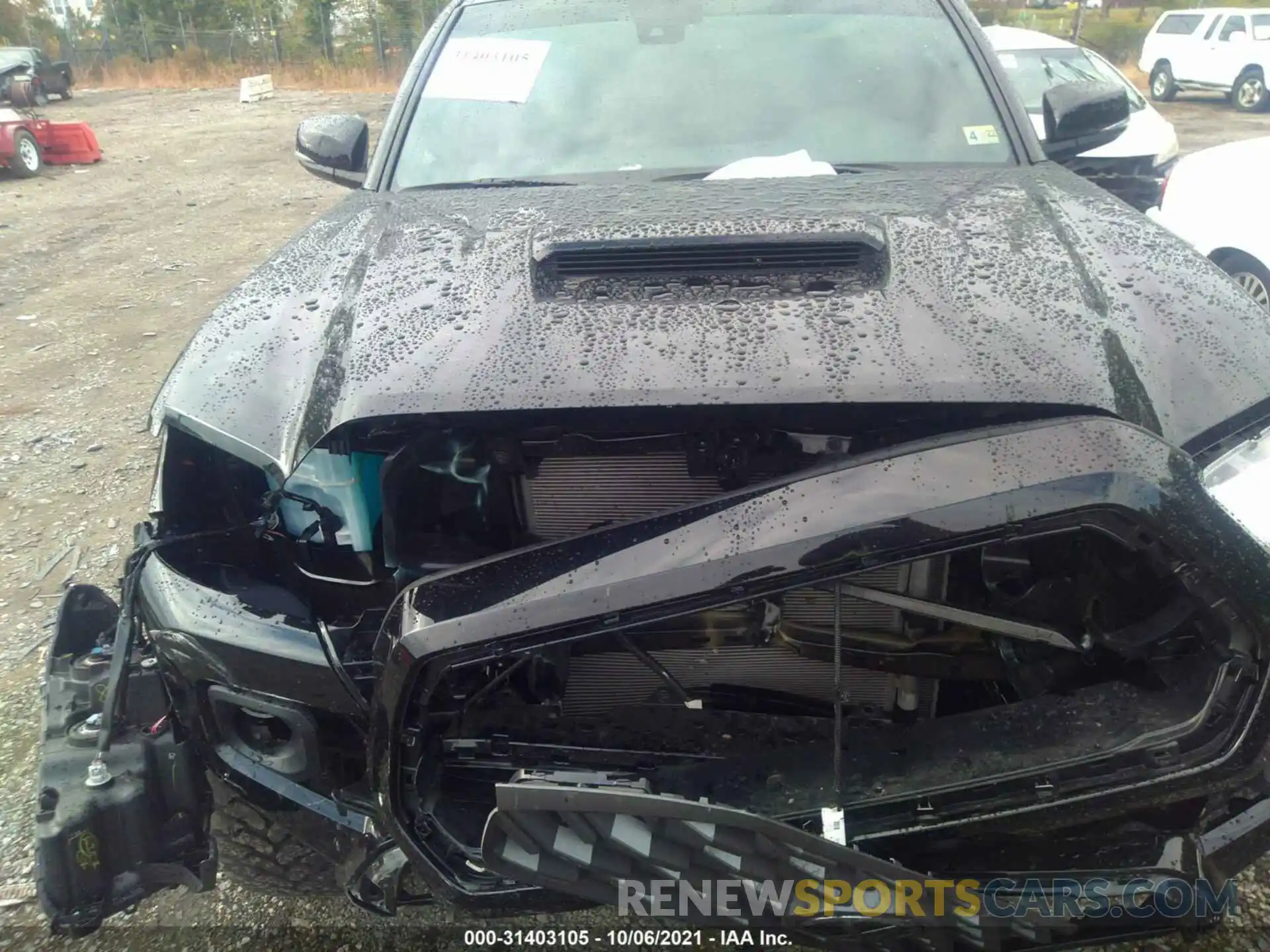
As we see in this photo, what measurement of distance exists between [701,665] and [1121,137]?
19.2 feet

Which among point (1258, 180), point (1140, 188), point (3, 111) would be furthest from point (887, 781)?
point (3, 111)

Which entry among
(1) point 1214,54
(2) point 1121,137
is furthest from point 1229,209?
(1) point 1214,54

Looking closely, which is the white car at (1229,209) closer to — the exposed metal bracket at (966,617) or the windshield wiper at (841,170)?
the windshield wiper at (841,170)

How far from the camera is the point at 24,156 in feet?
37.8

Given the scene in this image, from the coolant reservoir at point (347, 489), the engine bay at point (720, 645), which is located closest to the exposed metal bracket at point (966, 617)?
the engine bay at point (720, 645)

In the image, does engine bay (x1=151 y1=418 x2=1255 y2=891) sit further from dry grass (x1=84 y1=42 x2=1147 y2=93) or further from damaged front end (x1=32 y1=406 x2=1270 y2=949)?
dry grass (x1=84 y1=42 x2=1147 y2=93)

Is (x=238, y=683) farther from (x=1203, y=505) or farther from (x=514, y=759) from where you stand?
(x=1203, y=505)

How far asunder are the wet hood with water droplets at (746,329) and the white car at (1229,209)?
2409 millimetres

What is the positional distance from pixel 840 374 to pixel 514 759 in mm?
803

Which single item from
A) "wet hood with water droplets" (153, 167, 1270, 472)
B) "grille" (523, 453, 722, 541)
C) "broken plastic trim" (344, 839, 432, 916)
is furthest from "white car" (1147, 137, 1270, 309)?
"broken plastic trim" (344, 839, 432, 916)

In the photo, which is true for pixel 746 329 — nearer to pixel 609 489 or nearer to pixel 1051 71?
pixel 609 489

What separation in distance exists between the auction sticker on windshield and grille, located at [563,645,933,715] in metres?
1.76

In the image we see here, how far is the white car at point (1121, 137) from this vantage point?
6840mm

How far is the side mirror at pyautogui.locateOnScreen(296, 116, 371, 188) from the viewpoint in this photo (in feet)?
10.1
